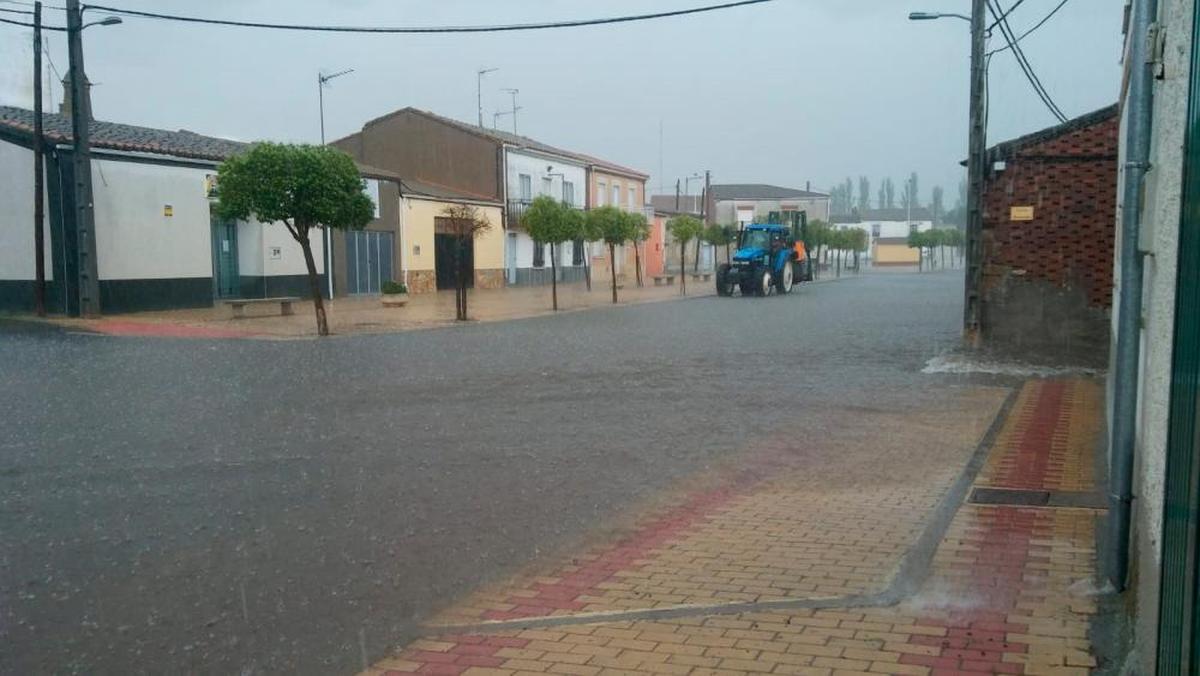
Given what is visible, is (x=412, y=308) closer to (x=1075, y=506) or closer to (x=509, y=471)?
(x=509, y=471)

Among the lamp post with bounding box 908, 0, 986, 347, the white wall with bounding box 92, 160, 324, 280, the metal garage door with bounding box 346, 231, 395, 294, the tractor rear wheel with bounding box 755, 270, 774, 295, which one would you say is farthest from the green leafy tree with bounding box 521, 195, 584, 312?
the lamp post with bounding box 908, 0, 986, 347

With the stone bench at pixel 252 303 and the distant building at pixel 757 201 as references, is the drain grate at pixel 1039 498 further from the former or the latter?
the distant building at pixel 757 201

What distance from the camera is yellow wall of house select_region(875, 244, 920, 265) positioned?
102 m

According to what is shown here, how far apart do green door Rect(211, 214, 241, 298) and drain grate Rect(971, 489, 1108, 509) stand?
24.3 m

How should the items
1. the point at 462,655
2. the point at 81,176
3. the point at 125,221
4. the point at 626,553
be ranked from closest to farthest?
the point at 462,655 < the point at 626,553 < the point at 81,176 < the point at 125,221

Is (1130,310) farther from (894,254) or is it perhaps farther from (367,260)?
(894,254)

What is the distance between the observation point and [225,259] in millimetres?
28234

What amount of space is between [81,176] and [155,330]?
3804mm

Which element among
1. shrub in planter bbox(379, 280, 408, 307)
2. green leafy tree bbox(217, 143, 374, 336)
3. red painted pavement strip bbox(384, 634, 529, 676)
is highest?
green leafy tree bbox(217, 143, 374, 336)

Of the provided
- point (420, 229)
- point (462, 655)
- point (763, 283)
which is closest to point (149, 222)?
point (420, 229)

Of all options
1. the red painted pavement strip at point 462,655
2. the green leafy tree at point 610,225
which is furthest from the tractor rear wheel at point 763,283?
the red painted pavement strip at point 462,655

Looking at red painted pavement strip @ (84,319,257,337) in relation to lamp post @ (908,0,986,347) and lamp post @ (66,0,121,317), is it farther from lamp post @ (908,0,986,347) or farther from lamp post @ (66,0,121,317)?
lamp post @ (908,0,986,347)

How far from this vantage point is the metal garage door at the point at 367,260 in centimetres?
3341

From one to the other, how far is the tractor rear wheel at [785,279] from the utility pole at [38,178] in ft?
77.8
